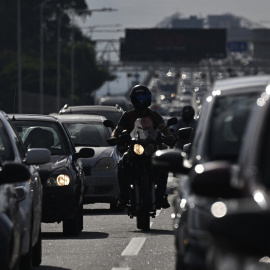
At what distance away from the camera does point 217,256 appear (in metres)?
5.62

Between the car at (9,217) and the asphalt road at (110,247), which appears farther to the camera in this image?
the asphalt road at (110,247)

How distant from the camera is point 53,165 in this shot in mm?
15406

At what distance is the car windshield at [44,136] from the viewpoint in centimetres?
1606

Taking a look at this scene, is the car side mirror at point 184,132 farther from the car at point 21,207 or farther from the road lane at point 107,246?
the car at point 21,207

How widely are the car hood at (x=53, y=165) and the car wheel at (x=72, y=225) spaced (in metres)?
0.51

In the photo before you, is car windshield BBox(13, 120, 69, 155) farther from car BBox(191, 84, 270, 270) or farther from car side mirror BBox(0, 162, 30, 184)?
car BBox(191, 84, 270, 270)

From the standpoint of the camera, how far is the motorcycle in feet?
51.7

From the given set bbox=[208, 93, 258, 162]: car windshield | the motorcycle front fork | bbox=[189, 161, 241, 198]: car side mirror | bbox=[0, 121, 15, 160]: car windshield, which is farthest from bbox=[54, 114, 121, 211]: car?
bbox=[189, 161, 241, 198]: car side mirror

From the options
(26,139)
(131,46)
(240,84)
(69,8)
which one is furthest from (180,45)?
(240,84)

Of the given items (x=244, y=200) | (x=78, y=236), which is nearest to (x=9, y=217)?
(x=244, y=200)

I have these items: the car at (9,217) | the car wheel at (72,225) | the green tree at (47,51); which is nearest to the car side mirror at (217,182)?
the car at (9,217)

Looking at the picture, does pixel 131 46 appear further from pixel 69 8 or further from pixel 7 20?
pixel 7 20

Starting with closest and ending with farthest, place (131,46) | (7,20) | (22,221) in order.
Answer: (22,221) < (7,20) < (131,46)

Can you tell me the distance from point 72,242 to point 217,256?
8984mm
